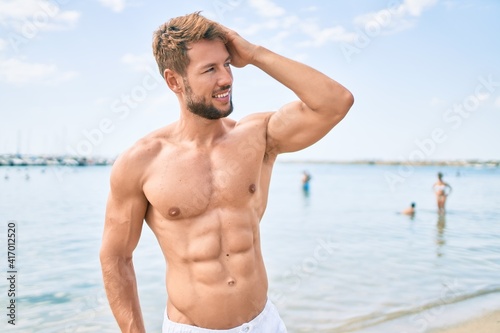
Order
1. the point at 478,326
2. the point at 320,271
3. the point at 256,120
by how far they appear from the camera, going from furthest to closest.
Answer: the point at 320,271 → the point at 478,326 → the point at 256,120

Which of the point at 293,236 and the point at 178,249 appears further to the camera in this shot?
the point at 293,236

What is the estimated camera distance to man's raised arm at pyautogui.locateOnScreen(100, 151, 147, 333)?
239cm

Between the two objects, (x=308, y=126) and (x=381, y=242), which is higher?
(x=308, y=126)

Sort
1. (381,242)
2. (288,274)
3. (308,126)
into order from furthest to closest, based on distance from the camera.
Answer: (381,242) → (288,274) → (308,126)

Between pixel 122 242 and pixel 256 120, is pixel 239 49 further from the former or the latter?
pixel 122 242

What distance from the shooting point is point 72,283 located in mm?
8789

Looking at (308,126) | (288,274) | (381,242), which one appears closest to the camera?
(308,126)

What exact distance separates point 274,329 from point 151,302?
539 cm

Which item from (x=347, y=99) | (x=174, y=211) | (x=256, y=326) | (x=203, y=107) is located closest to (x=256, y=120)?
(x=203, y=107)

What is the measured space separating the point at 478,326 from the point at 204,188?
487 cm

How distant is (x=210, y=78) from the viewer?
2.25m

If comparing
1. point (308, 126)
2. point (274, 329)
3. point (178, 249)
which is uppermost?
point (308, 126)

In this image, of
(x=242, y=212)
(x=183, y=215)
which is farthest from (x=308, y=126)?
(x=183, y=215)

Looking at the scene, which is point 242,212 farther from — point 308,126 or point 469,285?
point 469,285
